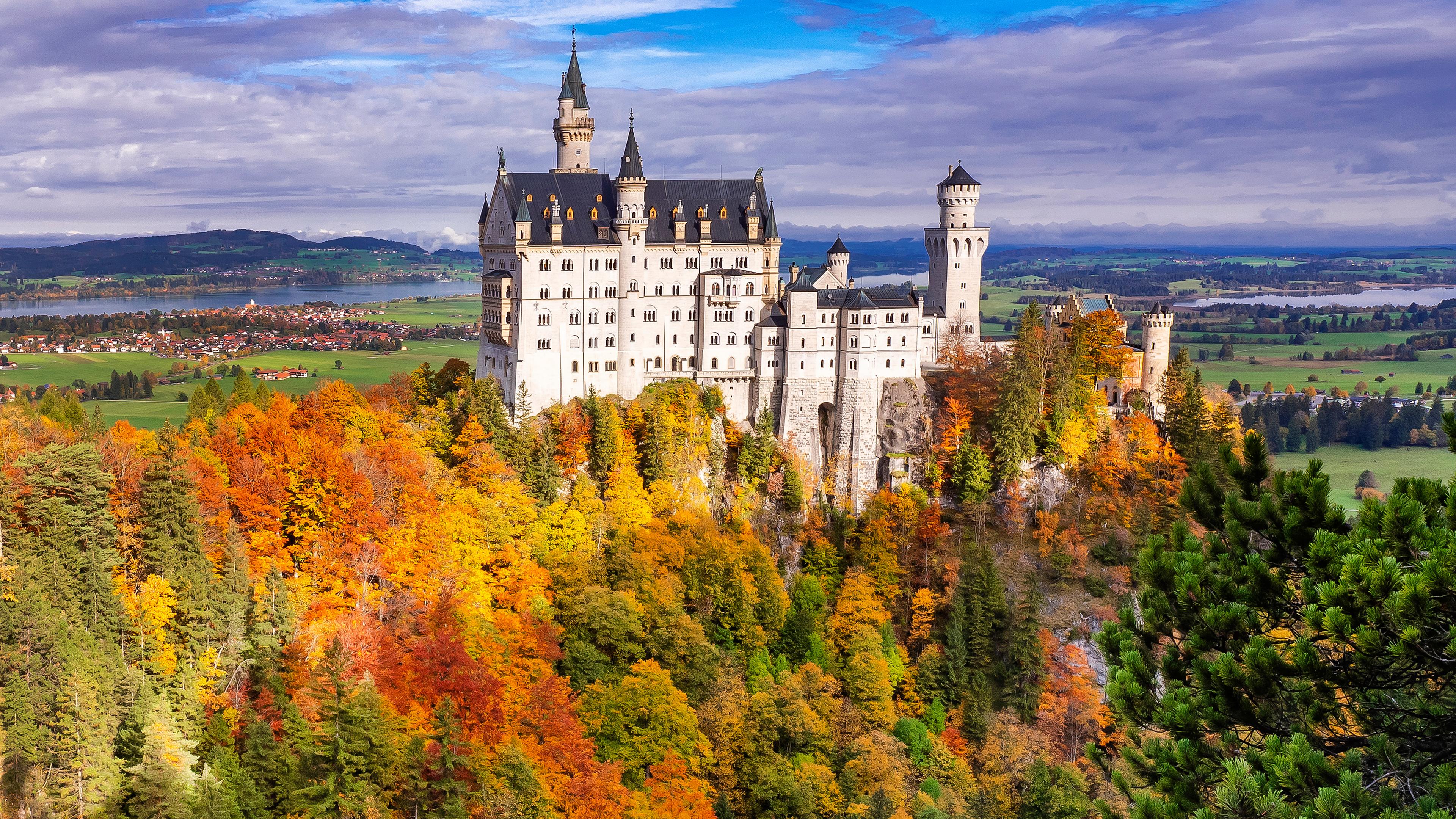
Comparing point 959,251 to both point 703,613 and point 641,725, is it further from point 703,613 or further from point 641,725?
point 641,725

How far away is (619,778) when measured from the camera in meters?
50.6

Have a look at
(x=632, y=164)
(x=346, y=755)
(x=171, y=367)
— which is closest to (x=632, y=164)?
(x=632, y=164)

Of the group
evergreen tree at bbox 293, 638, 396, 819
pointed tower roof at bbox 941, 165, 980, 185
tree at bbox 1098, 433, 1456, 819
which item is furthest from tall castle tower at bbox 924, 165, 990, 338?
tree at bbox 1098, 433, 1456, 819

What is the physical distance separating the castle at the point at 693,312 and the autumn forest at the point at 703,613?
2.57 meters

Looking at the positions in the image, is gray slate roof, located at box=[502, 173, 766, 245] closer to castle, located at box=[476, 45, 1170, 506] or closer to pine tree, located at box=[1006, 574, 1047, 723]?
castle, located at box=[476, 45, 1170, 506]

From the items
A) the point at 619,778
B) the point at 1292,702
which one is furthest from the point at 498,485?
the point at 1292,702

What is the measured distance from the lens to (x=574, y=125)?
75.6m

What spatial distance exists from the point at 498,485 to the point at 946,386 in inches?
1317

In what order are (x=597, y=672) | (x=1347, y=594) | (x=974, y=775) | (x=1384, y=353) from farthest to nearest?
Answer: (x=1384, y=353)
(x=974, y=775)
(x=597, y=672)
(x=1347, y=594)

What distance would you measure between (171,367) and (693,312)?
8694 cm

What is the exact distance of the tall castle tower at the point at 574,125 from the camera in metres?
75.2

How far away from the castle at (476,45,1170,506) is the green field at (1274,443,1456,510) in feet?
115

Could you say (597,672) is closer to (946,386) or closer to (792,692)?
(792,692)

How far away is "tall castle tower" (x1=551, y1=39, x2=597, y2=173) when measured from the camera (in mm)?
75250
